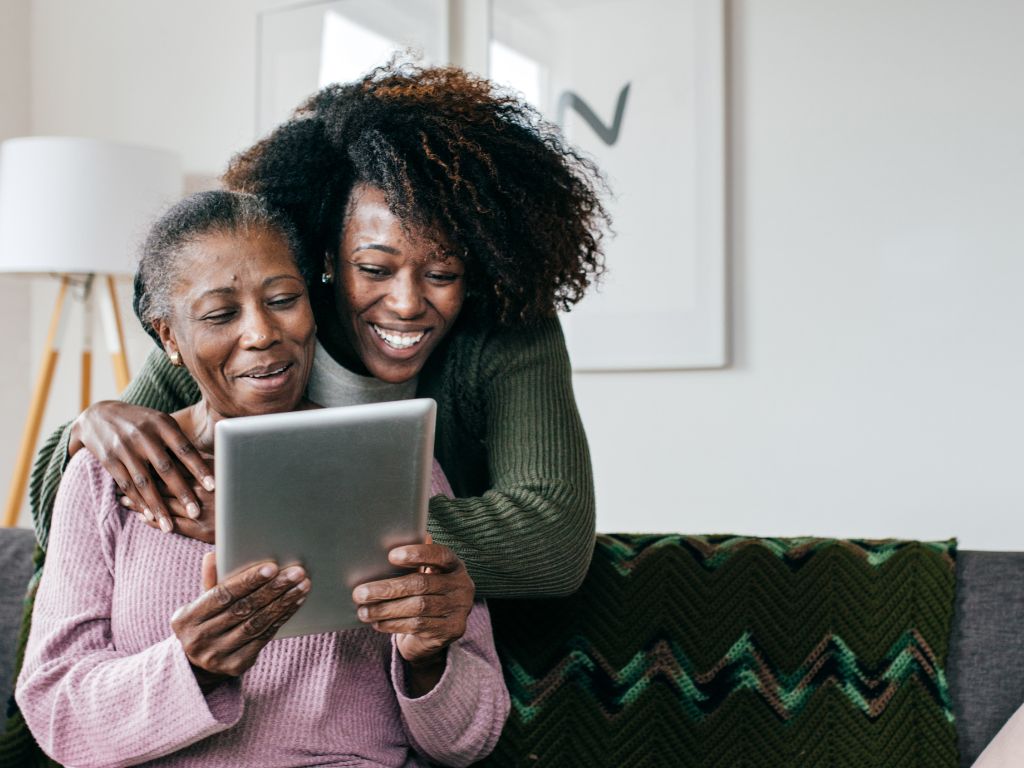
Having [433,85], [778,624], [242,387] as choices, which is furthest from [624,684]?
[433,85]

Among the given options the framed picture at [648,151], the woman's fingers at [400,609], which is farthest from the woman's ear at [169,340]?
the framed picture at [648,151]

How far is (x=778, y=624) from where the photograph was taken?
1514mm

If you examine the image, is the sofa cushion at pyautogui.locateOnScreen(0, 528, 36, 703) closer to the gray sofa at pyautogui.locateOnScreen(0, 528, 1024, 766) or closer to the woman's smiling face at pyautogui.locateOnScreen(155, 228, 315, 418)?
the woman's smiling face at pyautogui.locateOnScreen(155, 228, 315, 418)

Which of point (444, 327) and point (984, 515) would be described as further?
point (984, 515)

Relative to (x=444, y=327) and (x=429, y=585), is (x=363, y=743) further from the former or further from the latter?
(x=444, y=327)

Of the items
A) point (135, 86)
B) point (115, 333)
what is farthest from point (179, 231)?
point (135, 86)

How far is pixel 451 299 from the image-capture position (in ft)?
4.90

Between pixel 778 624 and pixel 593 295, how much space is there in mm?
1582

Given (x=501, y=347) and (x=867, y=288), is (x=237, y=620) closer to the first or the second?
(x=501, y=347)

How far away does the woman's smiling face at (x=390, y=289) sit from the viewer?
1449 millimetres

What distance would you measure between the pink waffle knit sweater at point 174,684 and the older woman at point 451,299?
9 cm

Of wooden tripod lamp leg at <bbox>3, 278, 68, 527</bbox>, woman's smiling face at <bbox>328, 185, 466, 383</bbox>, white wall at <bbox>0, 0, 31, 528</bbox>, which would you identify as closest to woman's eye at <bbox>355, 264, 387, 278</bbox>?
woman's smiling face at <bbox>328, 185, 466, 383</bbox>

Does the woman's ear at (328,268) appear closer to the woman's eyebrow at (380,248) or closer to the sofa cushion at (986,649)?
the woman's eyebrow at (380,248)

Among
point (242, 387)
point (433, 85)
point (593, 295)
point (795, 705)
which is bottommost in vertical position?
point (795, 705)
